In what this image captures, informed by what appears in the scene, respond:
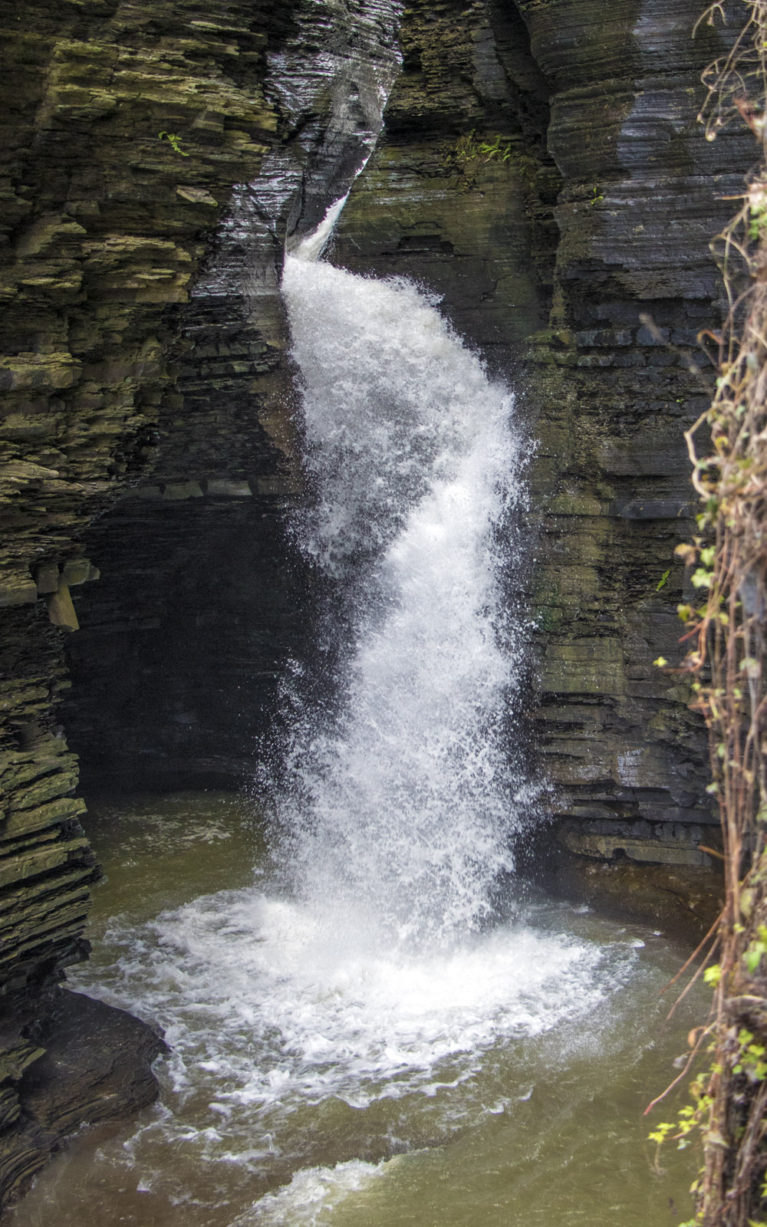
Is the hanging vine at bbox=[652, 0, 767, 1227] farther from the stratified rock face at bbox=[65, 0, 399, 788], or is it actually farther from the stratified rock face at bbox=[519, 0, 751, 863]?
the stratified rock face at bbox=[65, 0, 399, 788]

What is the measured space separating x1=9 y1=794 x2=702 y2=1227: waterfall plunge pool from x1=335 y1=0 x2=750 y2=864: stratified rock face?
5.15 feet

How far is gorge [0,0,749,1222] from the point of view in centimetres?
657

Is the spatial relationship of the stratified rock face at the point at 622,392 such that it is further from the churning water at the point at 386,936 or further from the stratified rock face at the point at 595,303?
the churning water at the point at 386,936

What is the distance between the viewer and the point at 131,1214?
604 cm

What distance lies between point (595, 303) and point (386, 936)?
5.57 meters

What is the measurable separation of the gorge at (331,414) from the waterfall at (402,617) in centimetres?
5

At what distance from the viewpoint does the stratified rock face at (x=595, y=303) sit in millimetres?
8461

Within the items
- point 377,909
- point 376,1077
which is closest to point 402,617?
point 377,909

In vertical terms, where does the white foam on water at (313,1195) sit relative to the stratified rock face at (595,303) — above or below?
below

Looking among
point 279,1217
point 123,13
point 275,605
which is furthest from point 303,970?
point 123,13

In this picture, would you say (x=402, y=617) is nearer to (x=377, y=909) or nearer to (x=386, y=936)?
(x=377, y=909)

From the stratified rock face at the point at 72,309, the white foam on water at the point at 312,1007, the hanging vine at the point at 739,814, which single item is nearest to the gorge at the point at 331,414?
the stratified rock face at the point at 72,309

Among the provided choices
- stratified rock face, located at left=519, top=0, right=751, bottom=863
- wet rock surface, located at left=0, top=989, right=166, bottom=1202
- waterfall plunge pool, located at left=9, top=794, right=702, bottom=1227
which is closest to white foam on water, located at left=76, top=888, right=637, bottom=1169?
waterfall plunge pool, located at left=9, top=794, right=702, bottom=1227

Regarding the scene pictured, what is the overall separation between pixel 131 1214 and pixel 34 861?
2040 millimetres
